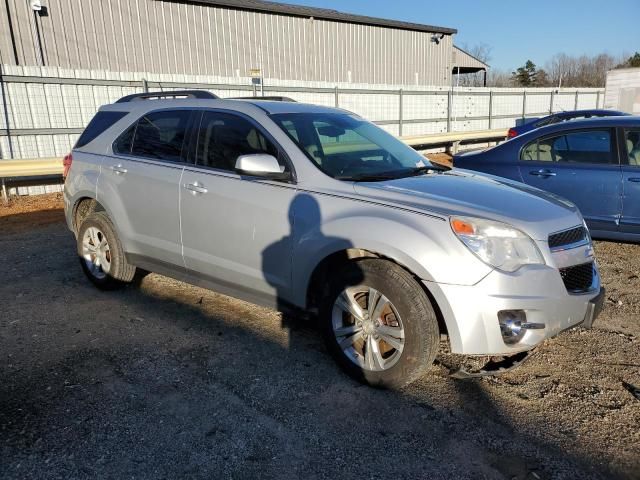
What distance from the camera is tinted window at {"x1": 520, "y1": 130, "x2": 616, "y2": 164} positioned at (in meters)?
5.69

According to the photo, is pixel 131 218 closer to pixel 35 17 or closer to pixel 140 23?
pixel 35 17

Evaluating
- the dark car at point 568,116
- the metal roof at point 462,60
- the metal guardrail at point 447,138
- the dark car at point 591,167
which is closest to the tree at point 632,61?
the metal roof at point 462,60

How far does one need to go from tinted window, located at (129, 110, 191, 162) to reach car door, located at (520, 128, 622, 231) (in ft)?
13.2

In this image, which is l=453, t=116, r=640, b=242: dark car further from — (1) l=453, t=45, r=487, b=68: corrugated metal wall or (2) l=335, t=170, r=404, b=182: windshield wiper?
(1) l=453, t=45, r=487, b=68: corrugated metal wall

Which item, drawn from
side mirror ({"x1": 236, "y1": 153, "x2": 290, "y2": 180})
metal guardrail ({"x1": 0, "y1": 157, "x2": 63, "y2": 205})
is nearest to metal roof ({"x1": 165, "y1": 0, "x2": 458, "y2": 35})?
metal guardrail ({"x1": 0, "y1": 157, "x2": 63, "y2": 205})

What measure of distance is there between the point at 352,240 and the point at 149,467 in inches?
64.6

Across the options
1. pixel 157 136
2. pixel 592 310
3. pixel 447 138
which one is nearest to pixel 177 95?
pixel 157 136

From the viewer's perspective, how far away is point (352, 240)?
3.12 metres

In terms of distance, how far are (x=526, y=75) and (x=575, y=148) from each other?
72161 mm

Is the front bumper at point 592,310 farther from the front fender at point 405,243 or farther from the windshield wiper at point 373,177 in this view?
the windshield wiper at point 373,177

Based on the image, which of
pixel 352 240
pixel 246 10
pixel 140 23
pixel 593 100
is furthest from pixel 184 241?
pixel 593 100

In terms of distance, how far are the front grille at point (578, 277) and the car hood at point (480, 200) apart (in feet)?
0.85

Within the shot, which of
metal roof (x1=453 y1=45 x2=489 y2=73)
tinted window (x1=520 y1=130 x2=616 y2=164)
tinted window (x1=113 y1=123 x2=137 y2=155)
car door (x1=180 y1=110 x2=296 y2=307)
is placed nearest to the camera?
car door (x1=180 y1=110 x2=296 y2=307)

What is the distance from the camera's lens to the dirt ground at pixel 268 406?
2535 millimetres
